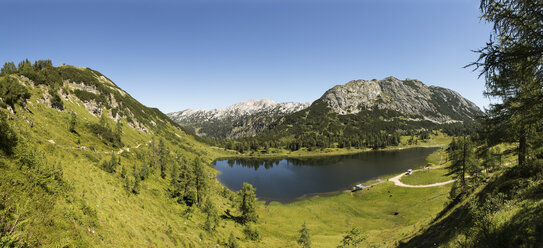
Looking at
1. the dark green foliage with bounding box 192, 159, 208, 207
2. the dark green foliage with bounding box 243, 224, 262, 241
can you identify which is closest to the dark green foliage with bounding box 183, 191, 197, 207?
the dark green foliage with bounding box 192, 159, 208, 207

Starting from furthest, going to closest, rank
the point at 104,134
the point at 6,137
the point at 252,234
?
the point at 104,134 → the point at 252,234 → the point at 6,137

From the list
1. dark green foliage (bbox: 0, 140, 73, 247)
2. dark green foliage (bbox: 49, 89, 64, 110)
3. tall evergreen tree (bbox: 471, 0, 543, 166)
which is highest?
dark green foliage (bbox: 49, 89, 64, 110)

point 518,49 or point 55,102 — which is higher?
point 55,102

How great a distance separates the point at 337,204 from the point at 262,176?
2680 inches

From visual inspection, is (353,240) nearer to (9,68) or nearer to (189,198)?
(189,198)

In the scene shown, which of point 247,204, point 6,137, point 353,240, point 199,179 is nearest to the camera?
point 6,137

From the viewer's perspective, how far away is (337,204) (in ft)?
240

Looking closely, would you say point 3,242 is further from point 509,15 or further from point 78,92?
point 78,92

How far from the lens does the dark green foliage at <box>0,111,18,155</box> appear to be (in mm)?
11779

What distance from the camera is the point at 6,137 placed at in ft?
39.8

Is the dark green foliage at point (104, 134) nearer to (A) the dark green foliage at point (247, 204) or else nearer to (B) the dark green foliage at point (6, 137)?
(A) the dark green foliage at point (247, 204)

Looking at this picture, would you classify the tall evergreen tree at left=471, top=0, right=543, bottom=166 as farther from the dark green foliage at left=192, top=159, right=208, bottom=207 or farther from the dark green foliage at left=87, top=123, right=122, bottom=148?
the dark green foliage at left=87, top=123, right=122, bottom=148

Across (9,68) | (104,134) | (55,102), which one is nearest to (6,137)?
(104,134)

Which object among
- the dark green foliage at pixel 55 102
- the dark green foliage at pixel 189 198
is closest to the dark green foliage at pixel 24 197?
the dark green foliage at pixel 189 198
